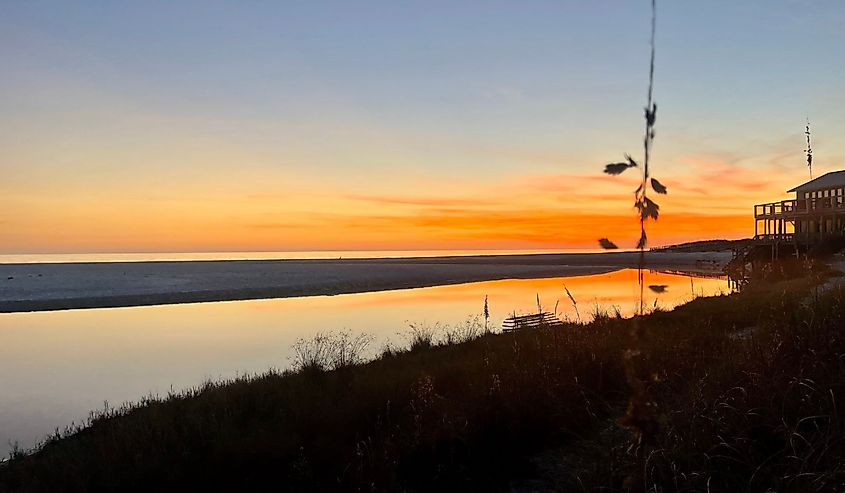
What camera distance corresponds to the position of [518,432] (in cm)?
674

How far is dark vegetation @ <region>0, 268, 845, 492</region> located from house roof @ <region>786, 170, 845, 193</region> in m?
41.5

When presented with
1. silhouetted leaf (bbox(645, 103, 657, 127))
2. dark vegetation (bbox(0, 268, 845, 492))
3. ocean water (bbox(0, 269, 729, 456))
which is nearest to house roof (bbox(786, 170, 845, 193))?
ocean water (bbox(0, 269, 729, 456))

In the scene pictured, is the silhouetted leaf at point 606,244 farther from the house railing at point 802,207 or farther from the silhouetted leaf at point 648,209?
the house railing at point 802,207

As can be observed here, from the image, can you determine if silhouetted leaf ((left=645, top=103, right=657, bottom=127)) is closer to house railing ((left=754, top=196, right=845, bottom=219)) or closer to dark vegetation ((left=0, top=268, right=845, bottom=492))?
dark vegetation ((left=0, top=268, right=845, bottom=492))

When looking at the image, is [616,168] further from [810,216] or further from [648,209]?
[810,216]

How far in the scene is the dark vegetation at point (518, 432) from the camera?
15.8 ft

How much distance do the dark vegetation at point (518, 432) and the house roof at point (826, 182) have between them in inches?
1633

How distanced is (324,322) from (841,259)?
1078 inches

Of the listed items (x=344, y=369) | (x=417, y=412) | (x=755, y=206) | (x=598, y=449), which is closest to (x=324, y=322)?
(x=344, y=369)

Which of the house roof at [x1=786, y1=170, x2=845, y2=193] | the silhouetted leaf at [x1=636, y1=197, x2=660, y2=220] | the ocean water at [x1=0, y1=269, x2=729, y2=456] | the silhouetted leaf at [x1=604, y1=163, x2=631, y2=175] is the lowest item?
the ocean water at [x1=0, y1=269, x2=729, y2=456]

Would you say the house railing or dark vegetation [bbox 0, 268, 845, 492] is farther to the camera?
the house railing

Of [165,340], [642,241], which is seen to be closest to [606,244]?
[642,241]

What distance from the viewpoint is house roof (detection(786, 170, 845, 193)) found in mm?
43294

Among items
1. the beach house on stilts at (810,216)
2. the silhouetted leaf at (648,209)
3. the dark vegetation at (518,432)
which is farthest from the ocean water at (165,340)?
the beach house on stilts at (810,216)
